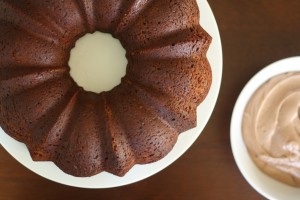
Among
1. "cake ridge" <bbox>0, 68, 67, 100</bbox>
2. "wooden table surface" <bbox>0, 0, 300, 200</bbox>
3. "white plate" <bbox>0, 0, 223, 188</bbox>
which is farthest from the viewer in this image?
"wooden table surface" <bbox>0, 0, 300, 200</bbox>

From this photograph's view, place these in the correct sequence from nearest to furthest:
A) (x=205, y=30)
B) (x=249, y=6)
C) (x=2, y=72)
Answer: (x=2, y=72) → (x=205, y=30) → (x=249, y=6)

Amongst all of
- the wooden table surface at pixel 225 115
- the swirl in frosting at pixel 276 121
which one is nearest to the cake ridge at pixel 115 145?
the wooden table surface at pixel 225 115

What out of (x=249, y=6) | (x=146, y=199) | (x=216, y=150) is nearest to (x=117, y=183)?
(x=146, y=199)

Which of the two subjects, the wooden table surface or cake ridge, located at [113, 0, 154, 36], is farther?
the wooden table surface

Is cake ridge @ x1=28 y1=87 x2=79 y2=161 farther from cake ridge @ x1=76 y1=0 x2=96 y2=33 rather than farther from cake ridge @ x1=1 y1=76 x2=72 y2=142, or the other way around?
cake ridge @ x1=76 y1=0 x2=96 y2=33

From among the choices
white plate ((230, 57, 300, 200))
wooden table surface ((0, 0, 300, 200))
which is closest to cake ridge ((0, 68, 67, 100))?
wooden table surface ((0, 0, 300, 200))

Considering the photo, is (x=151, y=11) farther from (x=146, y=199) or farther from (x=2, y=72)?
(x=146, y=199)

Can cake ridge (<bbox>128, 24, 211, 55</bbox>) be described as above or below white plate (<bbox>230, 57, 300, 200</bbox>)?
above
